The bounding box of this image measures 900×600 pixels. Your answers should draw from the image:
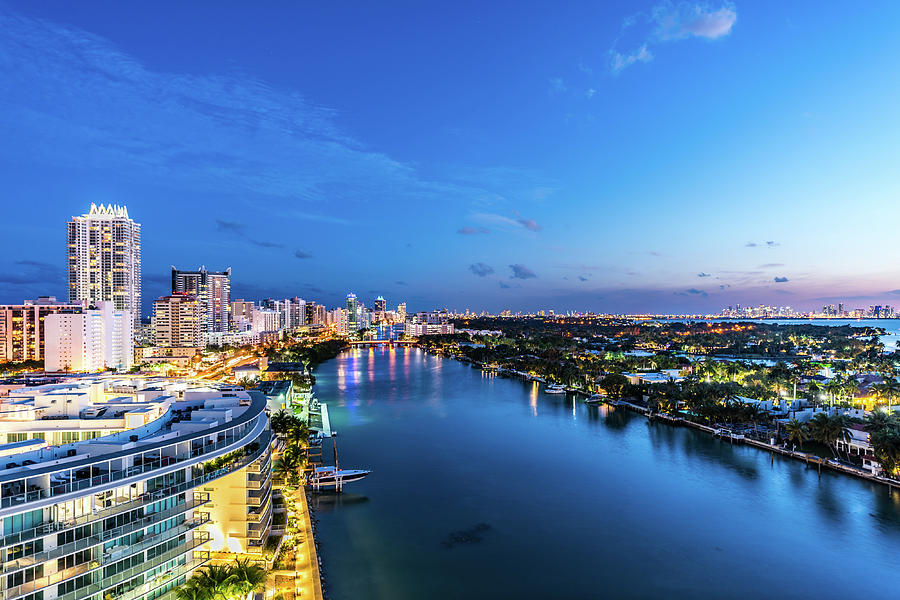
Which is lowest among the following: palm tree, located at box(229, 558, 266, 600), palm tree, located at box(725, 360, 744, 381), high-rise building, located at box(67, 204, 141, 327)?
palm tree, located at box(725, 360, 744, 381)

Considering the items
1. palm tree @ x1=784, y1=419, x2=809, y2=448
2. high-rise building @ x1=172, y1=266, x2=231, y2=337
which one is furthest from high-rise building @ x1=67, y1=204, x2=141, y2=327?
palm tree @ x1=784, y1=419, x2=809, y2=448

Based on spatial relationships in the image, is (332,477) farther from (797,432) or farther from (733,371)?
(733,371)

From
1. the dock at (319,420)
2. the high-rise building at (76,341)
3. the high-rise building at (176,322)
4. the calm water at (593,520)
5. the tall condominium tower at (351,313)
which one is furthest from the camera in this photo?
the tall condominium tower at (351,313)

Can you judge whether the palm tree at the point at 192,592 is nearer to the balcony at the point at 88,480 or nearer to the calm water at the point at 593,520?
the balcony at the point at 88,480

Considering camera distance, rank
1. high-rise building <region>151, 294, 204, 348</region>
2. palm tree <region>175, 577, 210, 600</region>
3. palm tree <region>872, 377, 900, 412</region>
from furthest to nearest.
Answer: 1. high-rise building <region>151, 294, 204, 348</region>
2. palm tree <region>872, 377, 900, 412</region>
3. palm tree <region>175, 577, 210, 600</region>

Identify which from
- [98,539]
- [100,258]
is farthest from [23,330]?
[98,539]

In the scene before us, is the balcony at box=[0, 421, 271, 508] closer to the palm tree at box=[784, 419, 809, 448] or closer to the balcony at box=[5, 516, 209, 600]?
the balcony at box=[5, 516, 209, 600]

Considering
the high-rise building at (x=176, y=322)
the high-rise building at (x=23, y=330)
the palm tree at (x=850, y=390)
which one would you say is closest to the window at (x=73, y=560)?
the palm tree at (x=850, y=390)

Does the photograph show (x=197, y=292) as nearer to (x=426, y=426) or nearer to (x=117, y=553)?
(x=426, y=426)
